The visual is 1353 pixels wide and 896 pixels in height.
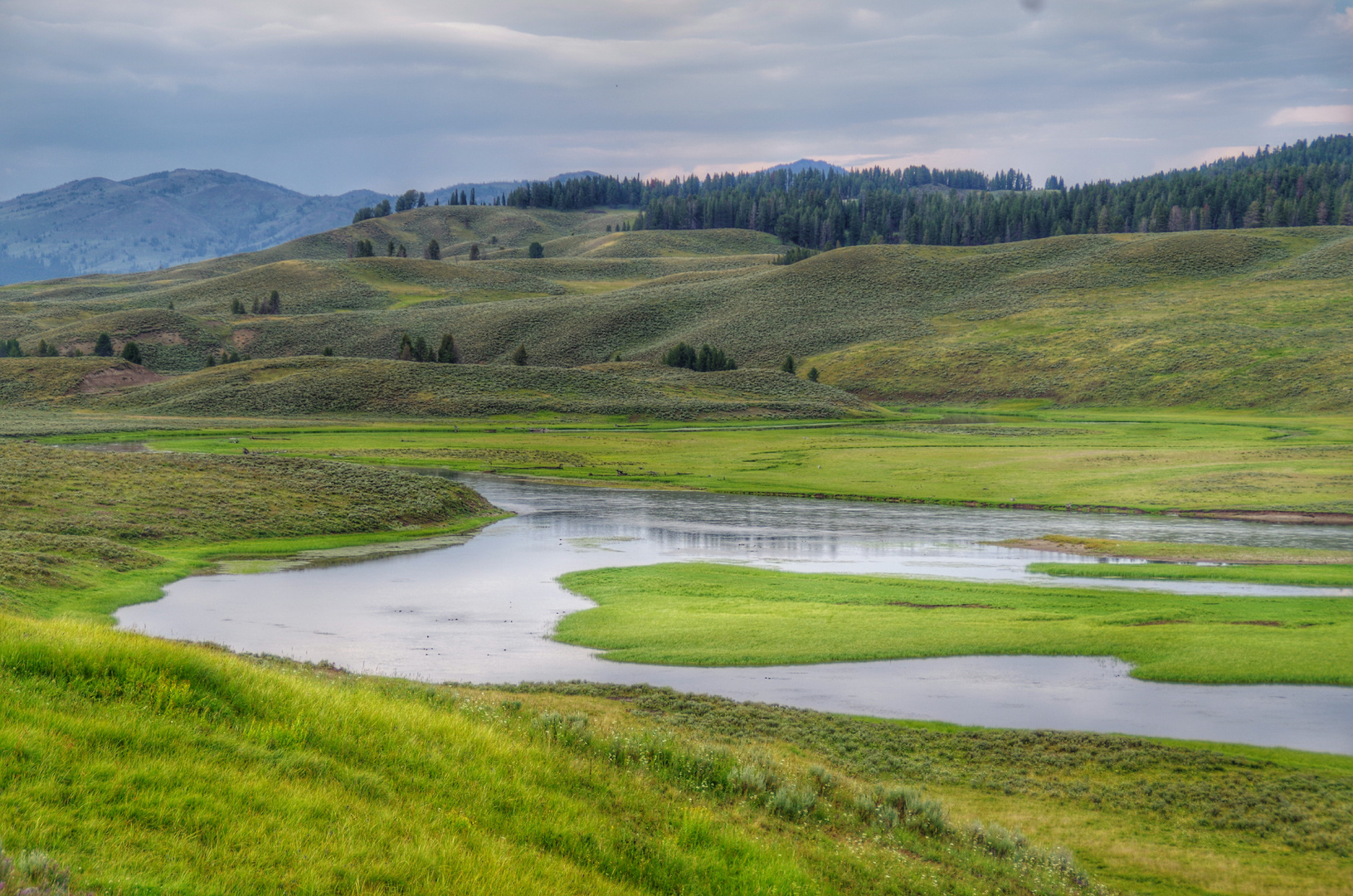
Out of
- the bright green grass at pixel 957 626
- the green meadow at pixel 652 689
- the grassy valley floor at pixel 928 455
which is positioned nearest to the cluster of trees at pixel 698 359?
the green meadow at pixel 652 689

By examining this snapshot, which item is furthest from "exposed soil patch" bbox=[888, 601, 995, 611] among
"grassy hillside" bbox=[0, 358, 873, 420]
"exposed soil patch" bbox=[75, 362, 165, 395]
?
"exposed soil patch" bbox=[75, 362, 165, 395]

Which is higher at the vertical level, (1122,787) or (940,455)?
(1122,787)

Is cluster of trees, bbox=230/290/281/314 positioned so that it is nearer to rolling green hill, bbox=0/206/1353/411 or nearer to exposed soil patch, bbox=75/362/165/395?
rolling green hill, bbox=0/206/1353/411

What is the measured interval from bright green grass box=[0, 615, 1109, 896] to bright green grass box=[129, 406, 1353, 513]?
5174 cm

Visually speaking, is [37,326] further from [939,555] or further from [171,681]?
[171,681]


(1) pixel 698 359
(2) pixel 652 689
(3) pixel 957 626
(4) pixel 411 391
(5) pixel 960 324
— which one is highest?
(5) pixel 960 324

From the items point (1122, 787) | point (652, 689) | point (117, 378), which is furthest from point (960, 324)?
point (1122, 787)

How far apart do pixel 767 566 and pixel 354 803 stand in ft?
108

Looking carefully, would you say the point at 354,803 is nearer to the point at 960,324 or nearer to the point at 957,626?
the point at 957,626

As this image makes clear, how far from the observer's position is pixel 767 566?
39938 mm

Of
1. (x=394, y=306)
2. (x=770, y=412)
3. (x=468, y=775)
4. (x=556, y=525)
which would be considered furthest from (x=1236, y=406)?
(x=394, y=306)

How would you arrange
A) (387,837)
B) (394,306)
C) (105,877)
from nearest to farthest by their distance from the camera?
(105,877), (387,837), (394,306)

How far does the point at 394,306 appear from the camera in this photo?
19800 centimetres

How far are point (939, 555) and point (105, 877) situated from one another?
40283mm
